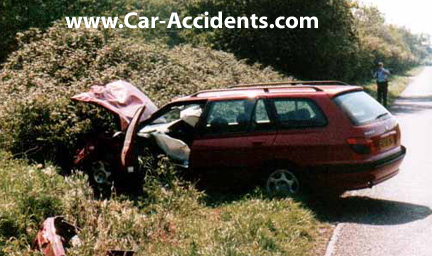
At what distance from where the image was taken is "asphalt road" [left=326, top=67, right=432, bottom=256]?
21.1 ft

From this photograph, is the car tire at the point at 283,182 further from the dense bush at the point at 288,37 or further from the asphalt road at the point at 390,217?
the dense bush at the point at 288,37

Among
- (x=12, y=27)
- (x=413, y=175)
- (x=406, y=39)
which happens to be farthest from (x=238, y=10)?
(x=406, y=39)

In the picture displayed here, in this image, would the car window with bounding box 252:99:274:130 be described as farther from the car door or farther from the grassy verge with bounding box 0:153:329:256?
the grassy verge with bounding box 0:153:329:256

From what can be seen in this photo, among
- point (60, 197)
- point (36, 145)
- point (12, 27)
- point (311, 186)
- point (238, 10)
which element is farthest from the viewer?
point (238, 10)

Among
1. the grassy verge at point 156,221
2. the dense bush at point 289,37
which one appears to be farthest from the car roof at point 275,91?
the dense bush at point 289,37

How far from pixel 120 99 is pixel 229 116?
2101mm

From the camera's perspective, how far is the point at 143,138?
9109mm

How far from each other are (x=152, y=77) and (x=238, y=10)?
13.5 m

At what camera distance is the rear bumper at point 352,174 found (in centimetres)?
782

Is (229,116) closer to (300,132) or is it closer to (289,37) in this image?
(300,132)

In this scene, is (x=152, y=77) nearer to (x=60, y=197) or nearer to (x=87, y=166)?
(x=87, y=166)

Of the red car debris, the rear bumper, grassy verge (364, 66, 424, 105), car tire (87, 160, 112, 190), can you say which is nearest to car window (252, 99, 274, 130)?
the rear bumper

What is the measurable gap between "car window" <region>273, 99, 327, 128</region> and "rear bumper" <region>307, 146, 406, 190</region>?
2.20 feet

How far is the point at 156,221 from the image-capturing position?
6.88 m
